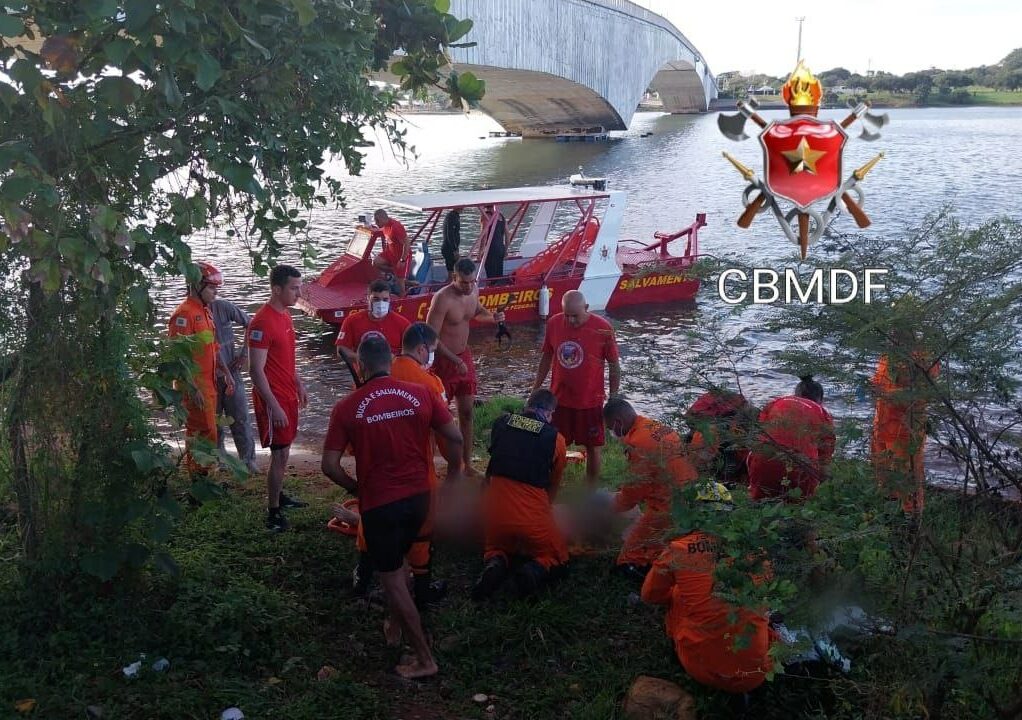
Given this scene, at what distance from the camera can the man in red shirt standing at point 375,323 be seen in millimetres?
7184

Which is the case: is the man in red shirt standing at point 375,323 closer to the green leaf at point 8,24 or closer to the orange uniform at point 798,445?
the green leaf at point 8,24

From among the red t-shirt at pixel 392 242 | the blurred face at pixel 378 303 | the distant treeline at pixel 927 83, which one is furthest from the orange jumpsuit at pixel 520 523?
the distant treeline at pixel 927 83

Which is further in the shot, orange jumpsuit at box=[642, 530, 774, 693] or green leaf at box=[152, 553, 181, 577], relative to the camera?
green leaf at box=[152, 553, 181, 577]

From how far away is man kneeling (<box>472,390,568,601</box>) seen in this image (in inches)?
212

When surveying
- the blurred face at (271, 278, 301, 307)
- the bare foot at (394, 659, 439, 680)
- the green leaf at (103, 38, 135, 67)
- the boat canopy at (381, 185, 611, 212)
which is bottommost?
the bare foot at (394, 659, 439, 680)

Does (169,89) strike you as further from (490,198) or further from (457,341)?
(490,198)

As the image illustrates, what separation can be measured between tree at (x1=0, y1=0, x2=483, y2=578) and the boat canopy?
8.54m

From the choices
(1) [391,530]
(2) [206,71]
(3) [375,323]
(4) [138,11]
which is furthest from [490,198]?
(4) [138,11]

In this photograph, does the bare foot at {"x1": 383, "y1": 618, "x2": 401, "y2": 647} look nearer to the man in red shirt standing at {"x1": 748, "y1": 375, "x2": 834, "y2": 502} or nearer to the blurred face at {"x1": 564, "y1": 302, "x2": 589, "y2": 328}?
the man in red shirt standing at {"x1": 748, "y1": 375, "x2": 834, "y2": 502}

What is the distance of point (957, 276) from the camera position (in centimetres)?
349

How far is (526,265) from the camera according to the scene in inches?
622

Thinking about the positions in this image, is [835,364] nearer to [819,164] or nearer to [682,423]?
[682,423]

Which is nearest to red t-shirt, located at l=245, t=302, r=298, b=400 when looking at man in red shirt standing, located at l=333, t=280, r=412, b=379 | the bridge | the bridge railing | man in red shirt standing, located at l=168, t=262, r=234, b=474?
man in red shirt standing, located at l=168, t=262, r=234, b=474

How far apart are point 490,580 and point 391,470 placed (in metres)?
1.22
